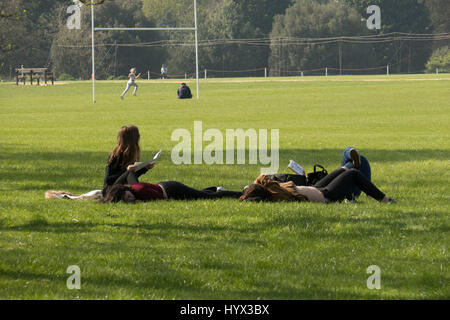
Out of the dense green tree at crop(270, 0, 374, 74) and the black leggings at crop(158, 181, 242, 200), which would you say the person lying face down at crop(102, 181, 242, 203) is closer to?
the black leggings at crop(158, 181, 242, 200)

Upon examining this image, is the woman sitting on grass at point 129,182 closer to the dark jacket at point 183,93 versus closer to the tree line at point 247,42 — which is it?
the dark jacket at point 183,93

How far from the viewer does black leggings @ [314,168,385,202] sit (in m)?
10.2

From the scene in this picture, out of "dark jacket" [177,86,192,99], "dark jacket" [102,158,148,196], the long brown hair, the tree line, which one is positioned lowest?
"dark jacket" [102,158,148,196]

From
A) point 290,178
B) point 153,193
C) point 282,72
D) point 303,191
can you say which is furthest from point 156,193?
point 282,72

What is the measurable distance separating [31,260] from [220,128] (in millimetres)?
17816

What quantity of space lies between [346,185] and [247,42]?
3347 inches

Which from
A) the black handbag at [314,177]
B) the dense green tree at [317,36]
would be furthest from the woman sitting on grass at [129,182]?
the dense green tree at [317,36]

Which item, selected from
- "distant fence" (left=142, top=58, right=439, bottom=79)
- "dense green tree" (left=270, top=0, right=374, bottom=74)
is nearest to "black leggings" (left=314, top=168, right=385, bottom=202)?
"distant fence" (left=142, top=58, right=439, bottom=79)

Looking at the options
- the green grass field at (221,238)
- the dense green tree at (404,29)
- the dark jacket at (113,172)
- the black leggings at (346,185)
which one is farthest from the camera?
the dense green tree at (404,29)

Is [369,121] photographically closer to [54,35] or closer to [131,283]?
[131,283]

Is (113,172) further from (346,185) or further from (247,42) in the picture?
(247,42)

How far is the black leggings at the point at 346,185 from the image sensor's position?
10164mm

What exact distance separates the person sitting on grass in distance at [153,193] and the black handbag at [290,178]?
55cm

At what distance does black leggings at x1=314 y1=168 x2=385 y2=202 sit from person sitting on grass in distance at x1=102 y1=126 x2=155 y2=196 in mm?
2263
